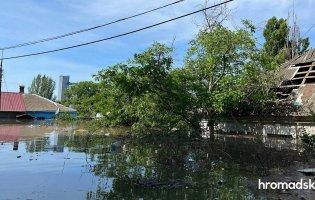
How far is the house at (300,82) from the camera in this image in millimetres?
23281

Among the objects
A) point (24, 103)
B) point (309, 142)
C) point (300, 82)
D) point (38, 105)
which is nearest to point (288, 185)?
point (309, 142)

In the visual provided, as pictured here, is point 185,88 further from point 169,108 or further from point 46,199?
point 46,199

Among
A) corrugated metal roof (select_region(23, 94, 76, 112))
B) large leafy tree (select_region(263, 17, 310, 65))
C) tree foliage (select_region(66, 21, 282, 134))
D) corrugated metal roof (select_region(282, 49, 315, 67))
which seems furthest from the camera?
corrugated metal roof (select_region(23, 94, 76, 112))

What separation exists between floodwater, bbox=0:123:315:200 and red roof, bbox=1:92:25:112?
36999mm

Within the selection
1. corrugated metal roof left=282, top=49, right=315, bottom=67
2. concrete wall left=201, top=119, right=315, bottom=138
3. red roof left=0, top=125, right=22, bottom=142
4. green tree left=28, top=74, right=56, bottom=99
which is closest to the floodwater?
concrete wall left=201, top=119, right=315, bottom=138

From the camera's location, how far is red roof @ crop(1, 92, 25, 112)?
54.7m

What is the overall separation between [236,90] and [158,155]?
22.7 feet

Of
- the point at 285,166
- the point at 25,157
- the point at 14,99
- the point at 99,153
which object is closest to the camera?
the point at 285,166

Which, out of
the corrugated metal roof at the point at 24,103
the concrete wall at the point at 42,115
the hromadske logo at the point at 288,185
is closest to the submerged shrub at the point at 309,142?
the hromadske logo at the point at 288,185

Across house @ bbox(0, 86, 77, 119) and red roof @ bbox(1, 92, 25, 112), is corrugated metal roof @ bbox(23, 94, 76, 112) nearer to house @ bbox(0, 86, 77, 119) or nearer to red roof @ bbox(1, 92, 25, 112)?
house @ bbox(0, 86, 77, 119)

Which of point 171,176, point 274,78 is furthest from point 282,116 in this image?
point 171,176

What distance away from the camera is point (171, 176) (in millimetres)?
11984

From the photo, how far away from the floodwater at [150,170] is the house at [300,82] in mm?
4202

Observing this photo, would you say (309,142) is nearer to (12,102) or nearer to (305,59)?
(305,59)
